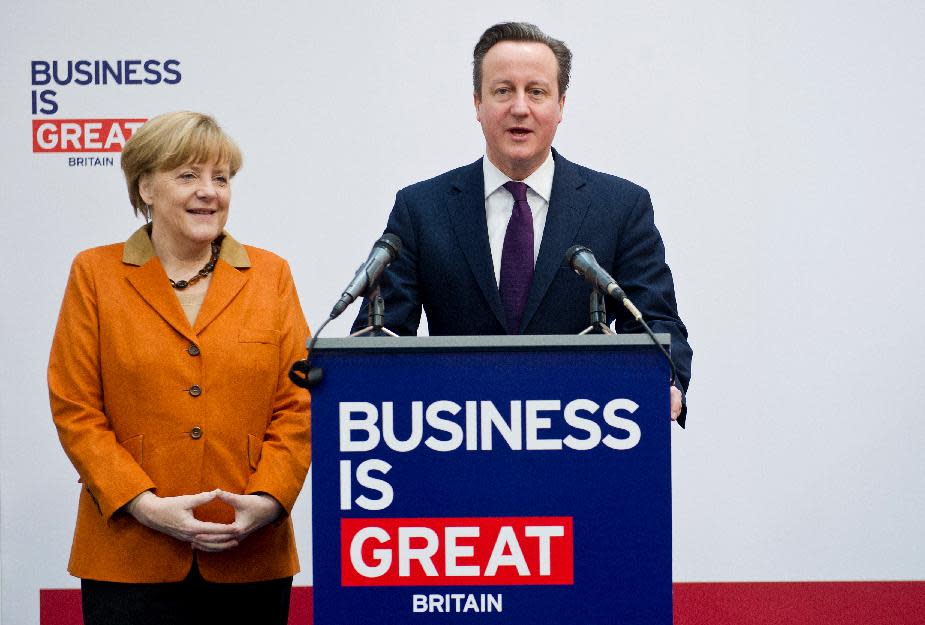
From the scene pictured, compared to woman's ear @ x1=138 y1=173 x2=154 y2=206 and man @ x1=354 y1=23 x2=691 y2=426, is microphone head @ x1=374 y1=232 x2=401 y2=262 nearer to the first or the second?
man @ x1=354 y1=23 x2=691 y2=426

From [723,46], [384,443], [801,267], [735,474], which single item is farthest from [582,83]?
[384,443]

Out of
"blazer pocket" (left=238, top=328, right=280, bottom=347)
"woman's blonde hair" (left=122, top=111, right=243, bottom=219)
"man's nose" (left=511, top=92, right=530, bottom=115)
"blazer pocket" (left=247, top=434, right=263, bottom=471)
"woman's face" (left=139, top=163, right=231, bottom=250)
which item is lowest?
"blazer pocket" (left=247, top=434, right=263, bottom=471)

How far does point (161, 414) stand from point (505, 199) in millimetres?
837

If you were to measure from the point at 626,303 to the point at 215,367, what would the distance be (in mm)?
863

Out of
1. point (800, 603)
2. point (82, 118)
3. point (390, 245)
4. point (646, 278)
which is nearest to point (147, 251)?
point (390, 245)

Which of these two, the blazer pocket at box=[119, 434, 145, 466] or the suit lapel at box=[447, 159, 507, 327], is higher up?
the suit lapel at box=[447, 159, 507, 327]

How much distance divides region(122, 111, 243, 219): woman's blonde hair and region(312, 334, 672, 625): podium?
25.5 inches

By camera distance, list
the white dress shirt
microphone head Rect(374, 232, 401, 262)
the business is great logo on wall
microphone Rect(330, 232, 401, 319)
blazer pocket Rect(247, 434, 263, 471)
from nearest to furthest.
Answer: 1. microphone Rect(330, 232, 401, 319)
2. microphone head Rect(374, 232, 401, 262)
3. blazer pocket Rect(247, 434, 263, 471)
4. the white dress shirt
5. the business is great logo on wall

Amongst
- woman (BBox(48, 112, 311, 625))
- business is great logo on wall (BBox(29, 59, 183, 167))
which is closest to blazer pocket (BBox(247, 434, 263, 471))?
woman (BBox(48, 112, 311, 625))

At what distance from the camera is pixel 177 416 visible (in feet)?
6.98

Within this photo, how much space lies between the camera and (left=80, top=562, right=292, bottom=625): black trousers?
2.12 meters

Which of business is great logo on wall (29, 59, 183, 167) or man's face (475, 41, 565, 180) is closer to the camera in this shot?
man's face (475, 41, 565, 180)

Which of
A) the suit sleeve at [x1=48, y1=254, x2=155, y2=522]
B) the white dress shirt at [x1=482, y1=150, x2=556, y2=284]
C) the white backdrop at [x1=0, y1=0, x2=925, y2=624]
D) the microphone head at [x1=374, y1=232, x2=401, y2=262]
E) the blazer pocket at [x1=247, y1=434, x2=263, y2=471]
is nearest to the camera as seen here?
the microphone head at [x1=374, y1=232, x2=401, y2=262]

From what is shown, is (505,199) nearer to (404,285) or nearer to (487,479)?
(404,285)
